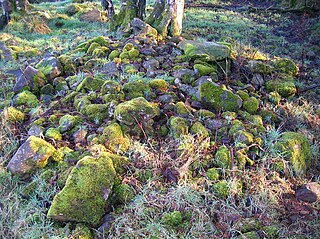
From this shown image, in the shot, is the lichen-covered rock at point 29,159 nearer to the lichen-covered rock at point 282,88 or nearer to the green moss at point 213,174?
the green moss at point 213,174

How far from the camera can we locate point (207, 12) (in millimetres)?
11883

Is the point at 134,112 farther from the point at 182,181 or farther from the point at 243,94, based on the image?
the point at 243,94

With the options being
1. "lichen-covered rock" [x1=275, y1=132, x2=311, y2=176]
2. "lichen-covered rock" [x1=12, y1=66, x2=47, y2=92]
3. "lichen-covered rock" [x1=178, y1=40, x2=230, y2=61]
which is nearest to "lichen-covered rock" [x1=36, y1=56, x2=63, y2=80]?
"lichen-covered rock" [x1=12, y1=66, x2=47, y2=92]

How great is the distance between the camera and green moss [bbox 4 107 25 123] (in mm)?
4000

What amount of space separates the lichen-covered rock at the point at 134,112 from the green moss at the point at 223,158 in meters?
0.91

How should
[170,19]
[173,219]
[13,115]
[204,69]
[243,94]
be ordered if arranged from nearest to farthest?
[173,219]
[13,115]
[243,94]
[204,69]
[170,19]

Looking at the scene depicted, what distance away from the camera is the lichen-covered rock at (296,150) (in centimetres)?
340

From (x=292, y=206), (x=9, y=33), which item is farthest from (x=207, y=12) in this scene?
(x=292, y=206)

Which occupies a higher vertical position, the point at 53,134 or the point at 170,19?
the point at 170,19

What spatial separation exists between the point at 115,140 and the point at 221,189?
125 centimetres

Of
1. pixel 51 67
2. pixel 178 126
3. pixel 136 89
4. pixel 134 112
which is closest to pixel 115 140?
pixel 134 112

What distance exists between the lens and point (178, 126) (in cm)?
360

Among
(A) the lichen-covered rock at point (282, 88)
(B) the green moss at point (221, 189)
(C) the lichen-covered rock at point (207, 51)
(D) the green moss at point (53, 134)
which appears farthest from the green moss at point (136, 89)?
(A) the lichen-covered rock at point (282, 88)

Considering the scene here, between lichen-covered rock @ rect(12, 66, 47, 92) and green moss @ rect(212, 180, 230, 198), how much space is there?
3.15 meters
